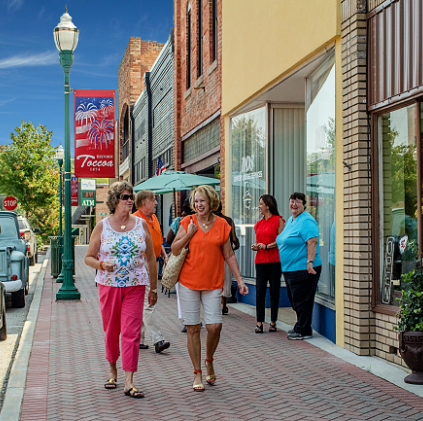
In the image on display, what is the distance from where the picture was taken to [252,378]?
6211 millimetres

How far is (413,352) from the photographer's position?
549 centimetres

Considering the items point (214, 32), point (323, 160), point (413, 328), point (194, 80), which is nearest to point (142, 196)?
point (323, 160)

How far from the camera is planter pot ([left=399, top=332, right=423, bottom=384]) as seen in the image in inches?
215

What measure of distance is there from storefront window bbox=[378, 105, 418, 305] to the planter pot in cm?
117

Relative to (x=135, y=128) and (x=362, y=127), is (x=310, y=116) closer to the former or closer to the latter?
(x=362, y=127)

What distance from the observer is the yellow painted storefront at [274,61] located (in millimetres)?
7695

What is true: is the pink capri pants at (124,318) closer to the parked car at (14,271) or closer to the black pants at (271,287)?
the black pants at (271,287)

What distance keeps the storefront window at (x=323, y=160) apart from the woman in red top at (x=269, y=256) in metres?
0.61

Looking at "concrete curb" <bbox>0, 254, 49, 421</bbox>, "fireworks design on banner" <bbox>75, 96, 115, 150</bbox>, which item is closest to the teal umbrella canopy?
"fireworks design on banner" <bbox>75, 96, 115, 150</bbox>

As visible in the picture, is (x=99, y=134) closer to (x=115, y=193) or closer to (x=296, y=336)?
(x=296, y=336)

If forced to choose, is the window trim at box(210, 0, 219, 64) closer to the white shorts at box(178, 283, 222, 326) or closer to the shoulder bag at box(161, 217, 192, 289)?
the shoulder bag at box(161, 217, 192, 289)

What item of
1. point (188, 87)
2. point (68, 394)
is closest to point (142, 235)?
point (68, 394)

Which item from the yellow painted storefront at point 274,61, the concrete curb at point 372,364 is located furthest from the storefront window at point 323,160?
the concrete curb at point 372,364

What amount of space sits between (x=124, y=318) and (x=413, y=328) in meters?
2.49
